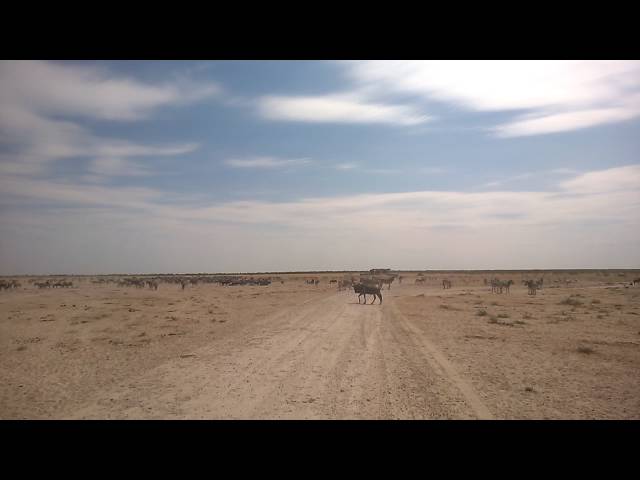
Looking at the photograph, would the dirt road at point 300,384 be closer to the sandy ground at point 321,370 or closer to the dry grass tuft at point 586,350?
the sandy ground at point 321,370

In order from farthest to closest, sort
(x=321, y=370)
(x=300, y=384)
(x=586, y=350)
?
1. (x=586, y=350)
2. (x=321, y=370)
3. (x=300, y=384)

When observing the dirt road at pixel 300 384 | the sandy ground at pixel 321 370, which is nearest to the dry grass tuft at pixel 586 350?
the sandy ground at pixel 321 370

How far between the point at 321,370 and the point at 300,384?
149 centimetres

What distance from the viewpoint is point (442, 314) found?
25.7 meters

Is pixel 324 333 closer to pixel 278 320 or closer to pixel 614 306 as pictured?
pixel 278 320

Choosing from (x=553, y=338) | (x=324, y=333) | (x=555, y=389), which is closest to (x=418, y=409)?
(x=555, y=389)

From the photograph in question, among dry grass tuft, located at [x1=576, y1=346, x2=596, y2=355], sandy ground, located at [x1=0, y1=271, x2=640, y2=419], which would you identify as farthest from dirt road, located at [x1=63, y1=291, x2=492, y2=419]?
dry grass tuft, located at [x1=576, y1=346, x2=596, y2=355]

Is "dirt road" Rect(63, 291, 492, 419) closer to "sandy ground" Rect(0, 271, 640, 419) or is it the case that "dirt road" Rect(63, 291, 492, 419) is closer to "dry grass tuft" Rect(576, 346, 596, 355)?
"sandy ground" Rect(0, 271, 640, 419)

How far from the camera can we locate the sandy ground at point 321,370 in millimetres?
7703

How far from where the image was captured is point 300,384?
Result: 921 centimetres

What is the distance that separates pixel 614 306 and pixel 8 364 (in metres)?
34.6

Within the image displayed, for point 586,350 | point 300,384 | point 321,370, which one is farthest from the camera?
point 586,350

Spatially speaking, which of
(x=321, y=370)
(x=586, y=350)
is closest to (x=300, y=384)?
(x=321, y=370)

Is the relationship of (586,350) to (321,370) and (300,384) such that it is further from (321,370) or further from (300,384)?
(300,384)
